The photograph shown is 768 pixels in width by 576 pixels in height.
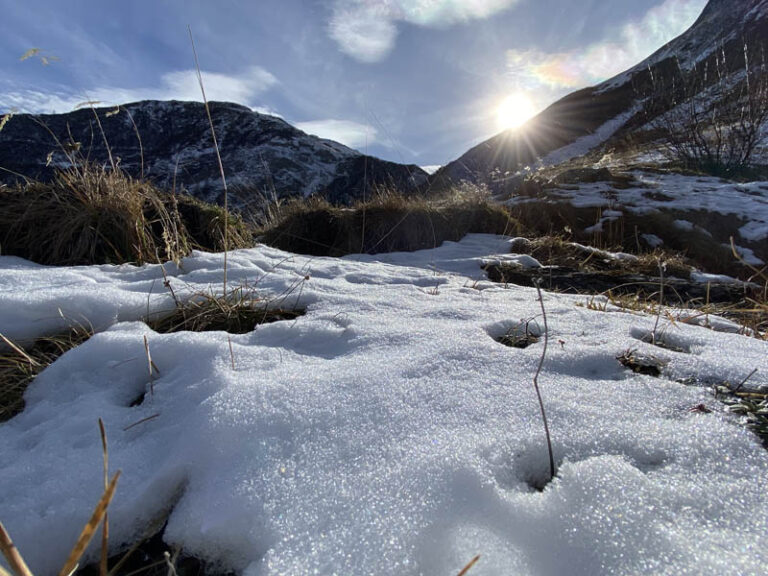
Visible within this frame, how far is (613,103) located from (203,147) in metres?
33.4

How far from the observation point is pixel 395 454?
2.24ft

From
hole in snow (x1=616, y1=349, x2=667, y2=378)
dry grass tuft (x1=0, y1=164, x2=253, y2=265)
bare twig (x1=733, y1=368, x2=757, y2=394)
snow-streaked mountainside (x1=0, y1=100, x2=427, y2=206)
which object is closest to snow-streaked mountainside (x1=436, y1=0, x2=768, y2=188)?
snow-streaked mountainside (x1=0, y1=100, x2=427, y2=206)

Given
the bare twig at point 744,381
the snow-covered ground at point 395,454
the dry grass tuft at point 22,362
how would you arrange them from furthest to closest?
Answer: the dry grass tuft at point 22,362
the bare twig at point 744,381
the snow-covered ground at point 395,454

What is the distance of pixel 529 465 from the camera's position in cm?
67

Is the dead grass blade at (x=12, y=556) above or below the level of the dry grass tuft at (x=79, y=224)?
below

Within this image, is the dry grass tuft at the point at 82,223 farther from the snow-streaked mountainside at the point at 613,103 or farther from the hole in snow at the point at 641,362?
the snow-streaked mountainside at the point at 613,103

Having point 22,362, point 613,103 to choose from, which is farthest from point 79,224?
point 613,103

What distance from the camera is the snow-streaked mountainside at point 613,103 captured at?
2492cm

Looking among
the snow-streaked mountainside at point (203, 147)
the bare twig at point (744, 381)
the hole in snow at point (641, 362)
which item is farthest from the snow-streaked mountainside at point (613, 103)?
the bare twig at point (744, 381)

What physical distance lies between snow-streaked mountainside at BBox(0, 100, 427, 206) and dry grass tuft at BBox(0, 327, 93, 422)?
21.6 metres

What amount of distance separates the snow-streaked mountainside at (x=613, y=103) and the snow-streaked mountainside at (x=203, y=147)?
985 cm

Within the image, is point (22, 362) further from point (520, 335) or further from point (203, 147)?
point (203, 147)

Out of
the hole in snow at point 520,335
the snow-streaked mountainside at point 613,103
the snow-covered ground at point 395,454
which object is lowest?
the hole in snow at point 520,335

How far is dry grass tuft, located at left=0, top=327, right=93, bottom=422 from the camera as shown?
3.30 ft
